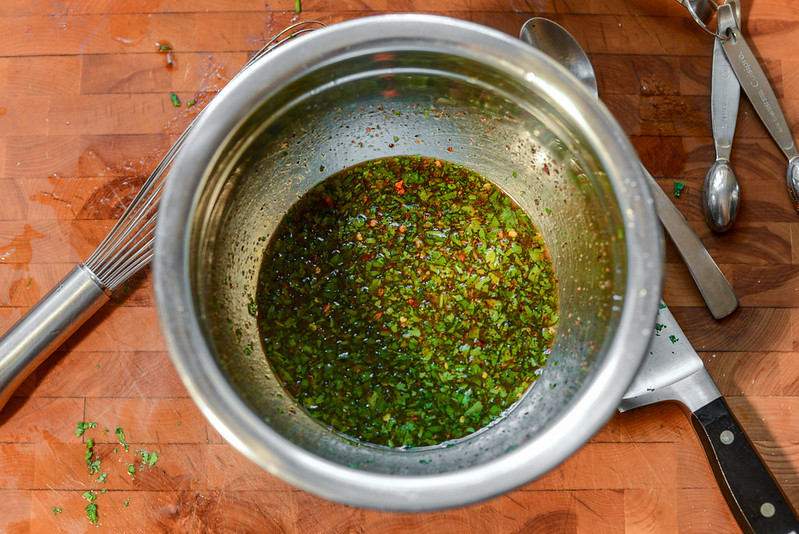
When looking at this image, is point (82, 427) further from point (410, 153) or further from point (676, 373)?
point (676, 373)

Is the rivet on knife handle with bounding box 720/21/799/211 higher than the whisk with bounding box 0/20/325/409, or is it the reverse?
the rivet on knife handle with bounding box 720/21/799/211

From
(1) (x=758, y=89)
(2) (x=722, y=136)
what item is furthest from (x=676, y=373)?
(1) (x=758, y=89)

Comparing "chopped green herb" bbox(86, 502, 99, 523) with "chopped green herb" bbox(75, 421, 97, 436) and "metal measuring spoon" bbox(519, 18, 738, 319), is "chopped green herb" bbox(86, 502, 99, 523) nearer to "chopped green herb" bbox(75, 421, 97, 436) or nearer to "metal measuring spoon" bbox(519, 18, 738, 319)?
"chopped green herb" bbox(75, 421, 97, 436)

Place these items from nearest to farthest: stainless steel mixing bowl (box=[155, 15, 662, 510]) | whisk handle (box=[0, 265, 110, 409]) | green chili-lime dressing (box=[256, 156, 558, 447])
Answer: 1. stainless steel mixing bowl (box=[155, 15, 662, 510])
2. green chili-lime dressing (box=[256, 156, 558, 447])
3. whisk handle (box=[0, 265, 110, 409])

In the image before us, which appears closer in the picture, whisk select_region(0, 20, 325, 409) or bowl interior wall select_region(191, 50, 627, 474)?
bowl interior wall select_region(191, 50, 627, 474)

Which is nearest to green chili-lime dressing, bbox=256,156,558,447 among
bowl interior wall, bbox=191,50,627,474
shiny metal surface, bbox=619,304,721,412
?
bowl interior wall, bbox=191,50,627,474

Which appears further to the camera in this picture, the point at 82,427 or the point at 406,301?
the point at 82,427
